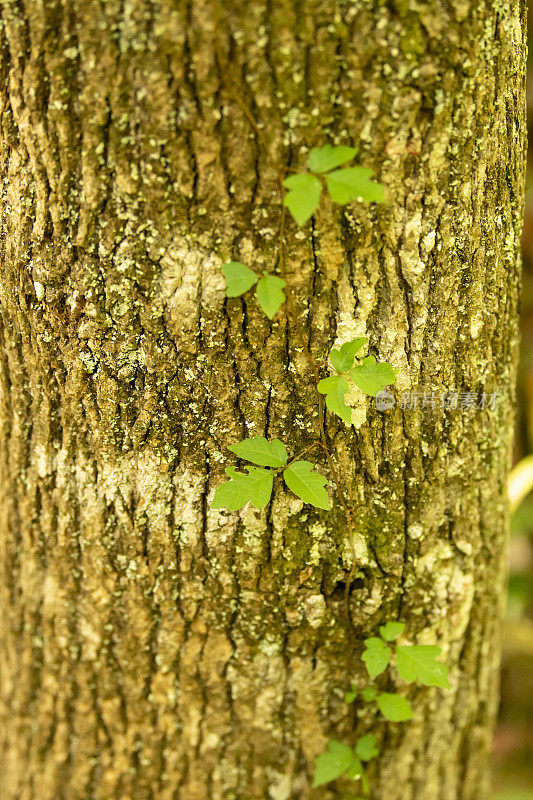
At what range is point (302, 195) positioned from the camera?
35.0 inches

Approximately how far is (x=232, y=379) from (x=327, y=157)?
0.41 meters

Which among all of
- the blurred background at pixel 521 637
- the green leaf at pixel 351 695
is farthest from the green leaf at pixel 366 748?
the blurred background at pixel 521 637

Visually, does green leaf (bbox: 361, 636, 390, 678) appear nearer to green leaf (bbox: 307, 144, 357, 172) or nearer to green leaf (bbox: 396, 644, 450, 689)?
green leaf (bbox: 396, 644, 450, 689)

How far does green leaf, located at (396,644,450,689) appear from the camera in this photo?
118 cm

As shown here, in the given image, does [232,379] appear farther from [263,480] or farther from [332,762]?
[332,762]

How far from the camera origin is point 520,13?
1065 millimetres

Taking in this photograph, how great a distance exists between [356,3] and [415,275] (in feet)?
1.42

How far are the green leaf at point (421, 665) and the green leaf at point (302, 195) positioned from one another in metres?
0.87

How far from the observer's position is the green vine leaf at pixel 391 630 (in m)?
1.24

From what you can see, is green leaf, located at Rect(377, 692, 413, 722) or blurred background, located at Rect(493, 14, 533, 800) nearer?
green leaf, located at Rect(377, 692, 413, 722)

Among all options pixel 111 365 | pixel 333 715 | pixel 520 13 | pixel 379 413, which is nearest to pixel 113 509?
pixel 111 365

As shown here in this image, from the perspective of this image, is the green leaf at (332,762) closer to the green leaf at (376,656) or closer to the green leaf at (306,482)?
the green leaf at (376,656)

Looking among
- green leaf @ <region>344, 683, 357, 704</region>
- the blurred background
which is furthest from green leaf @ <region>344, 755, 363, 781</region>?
the blurred background

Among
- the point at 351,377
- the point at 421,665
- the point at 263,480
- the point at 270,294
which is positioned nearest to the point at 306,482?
the point at 263,480
